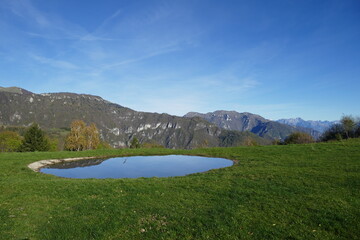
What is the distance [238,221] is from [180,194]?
528cm

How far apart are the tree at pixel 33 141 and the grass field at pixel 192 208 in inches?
1958

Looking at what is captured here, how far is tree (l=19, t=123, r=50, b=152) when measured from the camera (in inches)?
2488

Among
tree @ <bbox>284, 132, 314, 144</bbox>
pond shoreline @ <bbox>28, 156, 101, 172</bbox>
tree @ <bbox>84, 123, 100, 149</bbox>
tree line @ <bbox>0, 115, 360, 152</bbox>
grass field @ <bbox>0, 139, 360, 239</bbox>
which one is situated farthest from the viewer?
tree @ <bbox>284, 132, 314, 144</bbox>

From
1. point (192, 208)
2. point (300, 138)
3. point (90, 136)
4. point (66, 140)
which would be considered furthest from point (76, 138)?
point (300, 138)

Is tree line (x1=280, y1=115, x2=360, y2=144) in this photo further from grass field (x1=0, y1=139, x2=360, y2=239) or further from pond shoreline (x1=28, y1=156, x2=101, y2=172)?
pond shoreline (x1=28, y1=156, x2=101, y2=172)

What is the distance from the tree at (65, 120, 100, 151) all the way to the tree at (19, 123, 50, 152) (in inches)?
326

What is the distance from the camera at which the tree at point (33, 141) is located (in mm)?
63188

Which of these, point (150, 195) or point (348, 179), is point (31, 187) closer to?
point (150, 195)

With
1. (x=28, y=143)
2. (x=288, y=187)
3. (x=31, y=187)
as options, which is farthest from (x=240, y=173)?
(x=28, y=143)

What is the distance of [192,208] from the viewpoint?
1305 cm

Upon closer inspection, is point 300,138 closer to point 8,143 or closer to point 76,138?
point 76,138

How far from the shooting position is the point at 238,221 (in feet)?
36.7

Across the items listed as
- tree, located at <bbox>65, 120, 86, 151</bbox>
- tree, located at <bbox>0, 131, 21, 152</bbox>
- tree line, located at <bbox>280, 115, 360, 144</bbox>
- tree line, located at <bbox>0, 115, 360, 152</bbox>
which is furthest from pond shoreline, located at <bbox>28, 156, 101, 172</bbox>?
tree line, located at <bbox>280, 115, 360, 144</bbox>

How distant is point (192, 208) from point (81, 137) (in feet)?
223
